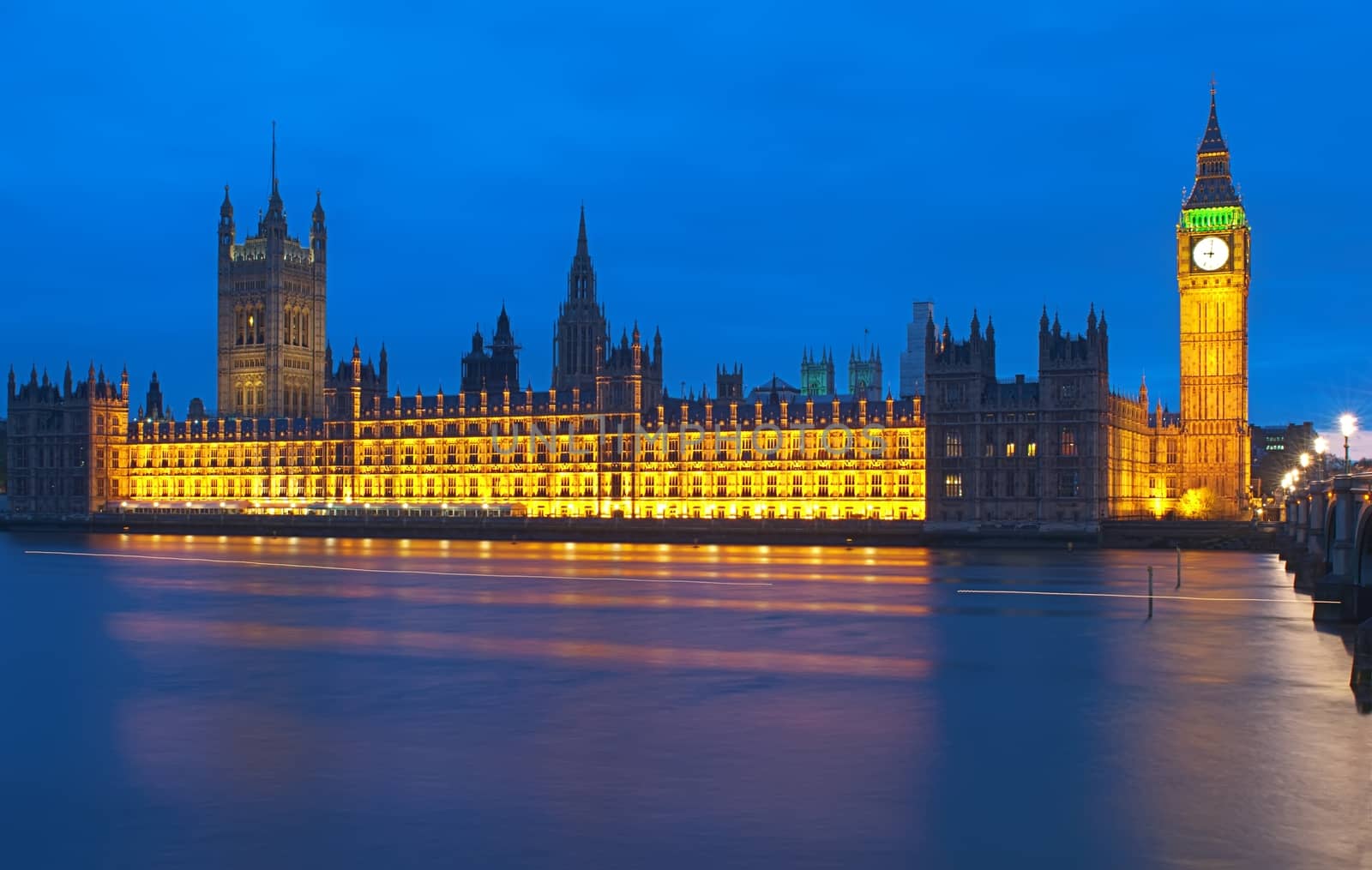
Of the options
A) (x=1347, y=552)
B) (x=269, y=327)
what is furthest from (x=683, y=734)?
(x=269, y=327)

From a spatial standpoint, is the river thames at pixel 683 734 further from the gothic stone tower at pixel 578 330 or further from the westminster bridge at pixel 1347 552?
the gothic stone tower at pixel 578 330

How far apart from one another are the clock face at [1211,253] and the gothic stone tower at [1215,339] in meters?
0.08

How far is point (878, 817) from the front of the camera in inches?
909

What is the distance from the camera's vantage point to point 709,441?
438 ft

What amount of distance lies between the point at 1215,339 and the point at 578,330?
2804 inches

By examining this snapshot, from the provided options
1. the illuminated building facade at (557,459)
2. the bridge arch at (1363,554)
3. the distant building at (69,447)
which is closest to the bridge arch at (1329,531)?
the bridge arch at (1363,554)

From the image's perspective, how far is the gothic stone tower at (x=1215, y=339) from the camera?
135125 mm

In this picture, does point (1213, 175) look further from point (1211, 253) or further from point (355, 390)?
point (355, 390)

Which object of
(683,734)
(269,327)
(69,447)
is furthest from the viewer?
(269,327)

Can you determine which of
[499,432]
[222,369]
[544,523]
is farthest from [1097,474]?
[222,369]

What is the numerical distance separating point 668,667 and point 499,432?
347 ft

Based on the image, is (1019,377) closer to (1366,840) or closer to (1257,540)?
(1257,540)

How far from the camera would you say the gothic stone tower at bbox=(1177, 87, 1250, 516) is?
135 metres

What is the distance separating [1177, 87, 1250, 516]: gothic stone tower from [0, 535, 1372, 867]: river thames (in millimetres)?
79636
